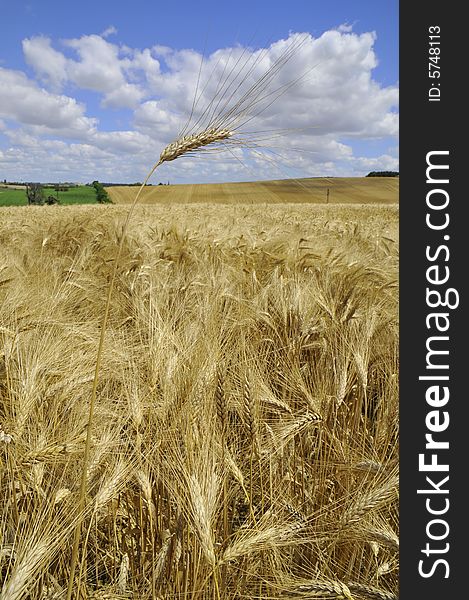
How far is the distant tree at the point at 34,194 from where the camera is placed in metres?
57.9

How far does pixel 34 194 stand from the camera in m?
58.3

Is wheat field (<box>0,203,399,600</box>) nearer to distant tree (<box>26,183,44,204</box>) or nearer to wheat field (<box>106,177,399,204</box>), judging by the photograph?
wheat field (<box>106,177,399,204</box>)

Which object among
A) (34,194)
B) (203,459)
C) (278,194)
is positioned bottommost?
(203,459)

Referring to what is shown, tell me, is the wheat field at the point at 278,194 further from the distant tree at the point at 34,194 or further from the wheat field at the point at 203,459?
the wheat field at the point at 203,459

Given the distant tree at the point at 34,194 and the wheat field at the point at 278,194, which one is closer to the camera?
the wheat field at the point at 278,194

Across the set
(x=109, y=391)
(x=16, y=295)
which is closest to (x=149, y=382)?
(x=109, y=391)

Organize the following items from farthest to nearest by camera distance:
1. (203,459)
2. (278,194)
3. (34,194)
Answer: (34,194) → (278,194) → (203,459)

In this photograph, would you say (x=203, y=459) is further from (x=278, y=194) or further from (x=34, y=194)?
(x=34, y=194)

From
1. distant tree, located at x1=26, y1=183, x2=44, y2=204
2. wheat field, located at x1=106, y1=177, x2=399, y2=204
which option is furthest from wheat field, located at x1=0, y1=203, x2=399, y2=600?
distant tree, located at x1=26, y1=183, x2=44, y2=204

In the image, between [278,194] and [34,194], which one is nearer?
[278,194]

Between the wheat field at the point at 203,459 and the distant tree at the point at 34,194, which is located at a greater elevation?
the distant tree at the point at 34,194

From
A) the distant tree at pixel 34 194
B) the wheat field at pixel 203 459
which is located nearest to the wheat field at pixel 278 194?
the distant tree at pixel 34 194

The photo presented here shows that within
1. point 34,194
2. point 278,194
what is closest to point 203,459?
point 278,194

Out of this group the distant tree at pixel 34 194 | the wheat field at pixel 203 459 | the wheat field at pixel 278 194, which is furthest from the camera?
the distant tree at pixel 34 194
